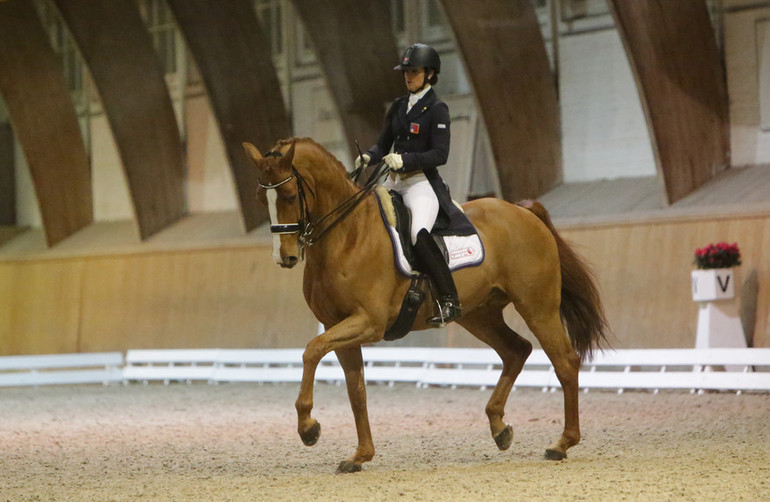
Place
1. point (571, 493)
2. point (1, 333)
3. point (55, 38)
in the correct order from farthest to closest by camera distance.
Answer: point (55, 38), point (1, 333), point (571, 493)

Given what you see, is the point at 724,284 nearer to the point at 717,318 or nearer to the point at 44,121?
the point at 717,318

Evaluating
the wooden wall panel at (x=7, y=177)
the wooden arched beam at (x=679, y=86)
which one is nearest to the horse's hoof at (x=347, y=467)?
the wooden arched beam at (x=679, y=86)

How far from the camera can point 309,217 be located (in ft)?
18.6

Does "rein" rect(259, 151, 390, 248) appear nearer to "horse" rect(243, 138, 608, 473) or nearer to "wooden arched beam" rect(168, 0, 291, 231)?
"horse" rect(243, 138, 608, 473)

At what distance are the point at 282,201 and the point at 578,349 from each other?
8.19 ft

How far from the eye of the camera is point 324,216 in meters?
5.75

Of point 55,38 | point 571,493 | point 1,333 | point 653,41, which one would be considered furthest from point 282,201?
point 55,38

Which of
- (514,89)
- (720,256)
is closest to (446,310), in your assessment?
(720,256)

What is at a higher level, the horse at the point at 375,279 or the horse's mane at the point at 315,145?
the horse's mane at the point at 315,145

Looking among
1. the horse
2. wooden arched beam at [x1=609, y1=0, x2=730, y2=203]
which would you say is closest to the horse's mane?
the horse

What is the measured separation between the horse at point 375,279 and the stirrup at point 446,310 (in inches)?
3.0

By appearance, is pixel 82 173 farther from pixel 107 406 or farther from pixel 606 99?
pixel 606 99

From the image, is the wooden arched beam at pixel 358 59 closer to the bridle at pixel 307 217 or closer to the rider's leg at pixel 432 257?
the rider's leg at pixel 432 257

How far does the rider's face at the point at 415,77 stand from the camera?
20.1 feet
